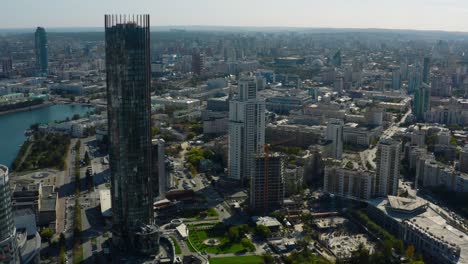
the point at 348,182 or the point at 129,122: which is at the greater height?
the point at 129,122

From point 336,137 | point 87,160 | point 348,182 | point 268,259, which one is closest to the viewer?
point 268,259

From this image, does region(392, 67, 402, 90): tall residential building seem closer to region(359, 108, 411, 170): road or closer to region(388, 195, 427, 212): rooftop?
region(359, 108, 411, 170): road

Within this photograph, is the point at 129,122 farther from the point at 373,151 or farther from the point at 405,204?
the point at 373,151

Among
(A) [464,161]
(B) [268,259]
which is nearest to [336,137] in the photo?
(A) [464,161]

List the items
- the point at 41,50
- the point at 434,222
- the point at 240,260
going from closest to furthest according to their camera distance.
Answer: the point at 240,260, the point at 434,222, the point at 41,50

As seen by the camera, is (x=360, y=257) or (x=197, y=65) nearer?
(x=360, y=257)

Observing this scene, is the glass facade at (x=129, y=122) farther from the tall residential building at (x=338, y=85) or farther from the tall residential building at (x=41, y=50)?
the tall residential building at (x=41, y=50)
